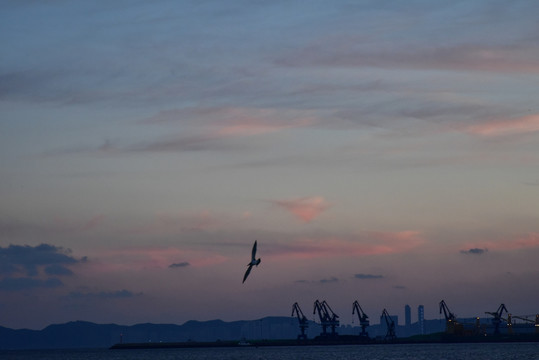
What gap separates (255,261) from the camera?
119000 mm
